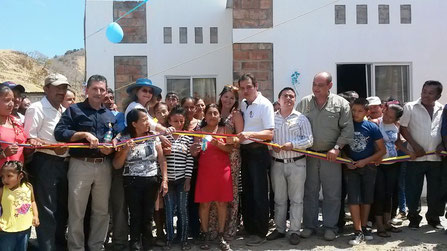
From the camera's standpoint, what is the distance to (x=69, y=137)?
4.48 m

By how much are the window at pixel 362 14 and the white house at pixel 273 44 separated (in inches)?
0.8

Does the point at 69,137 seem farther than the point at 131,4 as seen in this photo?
No

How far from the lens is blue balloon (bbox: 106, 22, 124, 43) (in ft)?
26.8

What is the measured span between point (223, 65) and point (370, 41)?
9.82ft

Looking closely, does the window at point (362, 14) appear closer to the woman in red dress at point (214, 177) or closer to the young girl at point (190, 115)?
the young girl at point (190, 115)

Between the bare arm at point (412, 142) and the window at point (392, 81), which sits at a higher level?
the window at point (392, 81)

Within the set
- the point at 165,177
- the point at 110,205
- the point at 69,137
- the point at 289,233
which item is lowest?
the point at 289,233

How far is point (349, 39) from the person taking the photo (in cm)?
833

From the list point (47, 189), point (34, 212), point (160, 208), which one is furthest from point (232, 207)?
point (34, 212)

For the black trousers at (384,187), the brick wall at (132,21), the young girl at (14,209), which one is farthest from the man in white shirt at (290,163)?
the brick wall at (132,21)

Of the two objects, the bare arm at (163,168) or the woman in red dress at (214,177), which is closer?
the bare arm at (163,168)

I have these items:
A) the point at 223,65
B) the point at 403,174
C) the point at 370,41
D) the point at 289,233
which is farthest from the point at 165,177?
the point at 370,41

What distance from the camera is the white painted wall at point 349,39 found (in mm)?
8195

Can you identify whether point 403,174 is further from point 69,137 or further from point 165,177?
point 69,137
